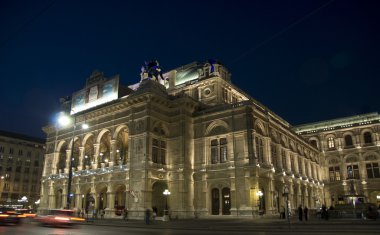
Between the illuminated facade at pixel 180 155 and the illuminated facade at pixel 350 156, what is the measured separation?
18.1 m

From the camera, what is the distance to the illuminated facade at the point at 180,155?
127ft

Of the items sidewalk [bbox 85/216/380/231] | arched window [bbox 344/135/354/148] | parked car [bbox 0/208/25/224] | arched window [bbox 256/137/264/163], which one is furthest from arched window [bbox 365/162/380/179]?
parked car [bbox 0/208/25/224]

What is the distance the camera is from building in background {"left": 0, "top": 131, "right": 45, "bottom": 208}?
77.1 meters

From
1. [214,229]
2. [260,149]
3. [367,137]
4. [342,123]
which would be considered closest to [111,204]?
[260,149]

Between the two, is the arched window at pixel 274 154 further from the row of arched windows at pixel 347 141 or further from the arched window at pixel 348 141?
the arched window at pixel 348 141

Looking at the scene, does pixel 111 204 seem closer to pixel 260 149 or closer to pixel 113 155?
pixel 113 155

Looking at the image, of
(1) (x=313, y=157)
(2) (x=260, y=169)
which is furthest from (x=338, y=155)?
(2) (x=260, y=169)

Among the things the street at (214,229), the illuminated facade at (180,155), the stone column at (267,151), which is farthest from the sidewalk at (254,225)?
the stone column at (267,151)

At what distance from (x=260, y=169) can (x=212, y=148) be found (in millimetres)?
6982

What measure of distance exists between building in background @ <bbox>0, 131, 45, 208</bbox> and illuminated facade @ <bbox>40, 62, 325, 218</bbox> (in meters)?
32.0

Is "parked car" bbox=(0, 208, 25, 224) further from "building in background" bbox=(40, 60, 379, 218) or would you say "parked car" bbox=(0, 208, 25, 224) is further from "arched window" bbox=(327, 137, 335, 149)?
"arched window" bbox=(327, 137, 335, 149)

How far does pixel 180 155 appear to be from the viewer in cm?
4153

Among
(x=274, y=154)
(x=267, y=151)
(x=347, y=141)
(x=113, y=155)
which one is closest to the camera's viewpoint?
(x=267, y=151)

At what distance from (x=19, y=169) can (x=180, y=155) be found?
189 ft
